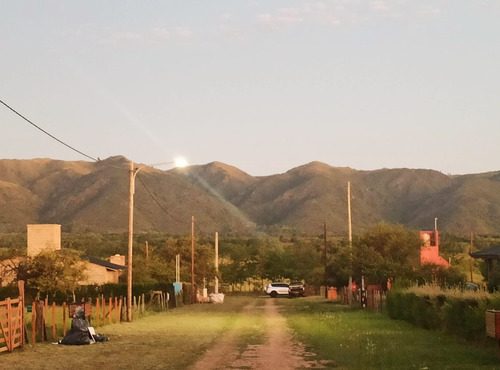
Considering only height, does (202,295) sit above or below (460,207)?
below

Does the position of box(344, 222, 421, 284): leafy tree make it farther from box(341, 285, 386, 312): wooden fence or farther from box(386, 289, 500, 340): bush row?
box(386, 289, 500, 340): bush row

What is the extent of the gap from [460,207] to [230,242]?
170 feet

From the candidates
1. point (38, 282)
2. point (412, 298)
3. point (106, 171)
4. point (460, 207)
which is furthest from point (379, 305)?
point (106, 171)

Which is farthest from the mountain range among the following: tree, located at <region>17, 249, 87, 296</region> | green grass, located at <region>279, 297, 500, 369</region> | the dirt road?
the dirt road

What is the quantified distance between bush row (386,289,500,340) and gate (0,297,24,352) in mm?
14027

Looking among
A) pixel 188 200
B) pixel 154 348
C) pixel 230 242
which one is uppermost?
pixel 188 200

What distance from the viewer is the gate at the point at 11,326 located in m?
24.9

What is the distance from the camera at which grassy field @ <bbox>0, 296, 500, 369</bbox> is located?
2133 cm

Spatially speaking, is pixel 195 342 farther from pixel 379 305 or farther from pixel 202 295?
pixel 202 295

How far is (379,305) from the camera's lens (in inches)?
1882

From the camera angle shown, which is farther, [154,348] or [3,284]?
[3,284]

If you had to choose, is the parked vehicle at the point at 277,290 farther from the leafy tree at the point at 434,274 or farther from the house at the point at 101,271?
the leafy tree at the point at 434,274

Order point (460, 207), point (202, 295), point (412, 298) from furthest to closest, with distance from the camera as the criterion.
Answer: point (460, 207), point (202, 295), point (412, 298)

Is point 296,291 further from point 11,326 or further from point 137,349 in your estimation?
point 11,326
